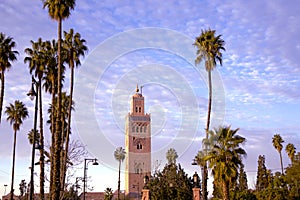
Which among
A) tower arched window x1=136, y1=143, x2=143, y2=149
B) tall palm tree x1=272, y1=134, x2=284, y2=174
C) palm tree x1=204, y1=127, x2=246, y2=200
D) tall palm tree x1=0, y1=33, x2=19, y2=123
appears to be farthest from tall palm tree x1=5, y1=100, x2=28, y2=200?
tower arched window x1=136, y1=143, x2=143, y2=149

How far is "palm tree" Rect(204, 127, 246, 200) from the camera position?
26625 millimetres

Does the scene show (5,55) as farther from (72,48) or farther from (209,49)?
(209,49)

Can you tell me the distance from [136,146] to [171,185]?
241ft

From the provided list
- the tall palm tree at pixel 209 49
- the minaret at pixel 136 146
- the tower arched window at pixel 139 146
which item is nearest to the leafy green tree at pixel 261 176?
the minaret at pixel 136 146

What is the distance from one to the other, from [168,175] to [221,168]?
46.6ft

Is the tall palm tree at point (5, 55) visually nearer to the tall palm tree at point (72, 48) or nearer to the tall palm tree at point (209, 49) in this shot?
the tall palm tree at point (72, 48)

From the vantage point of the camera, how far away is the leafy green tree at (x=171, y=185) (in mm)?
37406

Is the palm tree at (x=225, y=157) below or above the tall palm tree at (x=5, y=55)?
below

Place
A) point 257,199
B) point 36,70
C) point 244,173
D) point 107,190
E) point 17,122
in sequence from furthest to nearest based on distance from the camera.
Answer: point 244,173 < point 107,190 < point 17,122 < point 257,199 < point 36,70

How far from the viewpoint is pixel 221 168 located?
2661cm

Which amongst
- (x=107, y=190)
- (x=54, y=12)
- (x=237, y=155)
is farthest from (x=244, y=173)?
(x=54, y=12)

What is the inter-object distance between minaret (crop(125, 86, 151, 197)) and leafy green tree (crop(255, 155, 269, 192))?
2475 cm

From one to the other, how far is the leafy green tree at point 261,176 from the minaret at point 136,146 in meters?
24.8

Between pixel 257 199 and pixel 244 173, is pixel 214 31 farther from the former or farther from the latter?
Answer: pixel 244 173
